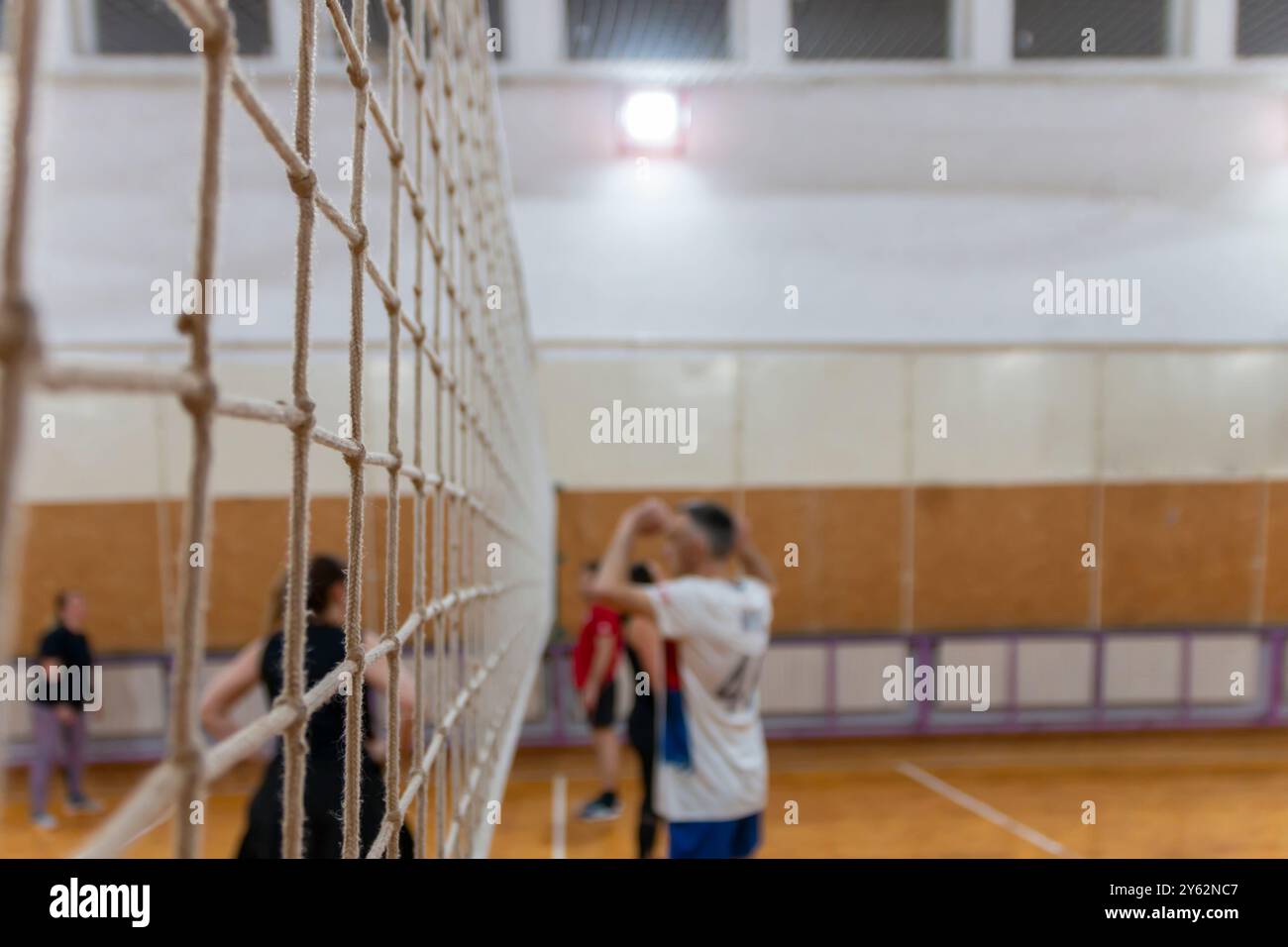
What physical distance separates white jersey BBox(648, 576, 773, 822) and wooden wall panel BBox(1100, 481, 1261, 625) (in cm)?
477

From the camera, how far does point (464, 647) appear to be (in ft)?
6.61

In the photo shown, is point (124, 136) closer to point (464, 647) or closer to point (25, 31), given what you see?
point (464, 647)

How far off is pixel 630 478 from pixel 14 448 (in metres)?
5.81

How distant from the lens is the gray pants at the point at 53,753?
4227mm

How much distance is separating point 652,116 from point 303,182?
6.03m

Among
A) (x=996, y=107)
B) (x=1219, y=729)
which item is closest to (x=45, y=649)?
(x=996, y=107)

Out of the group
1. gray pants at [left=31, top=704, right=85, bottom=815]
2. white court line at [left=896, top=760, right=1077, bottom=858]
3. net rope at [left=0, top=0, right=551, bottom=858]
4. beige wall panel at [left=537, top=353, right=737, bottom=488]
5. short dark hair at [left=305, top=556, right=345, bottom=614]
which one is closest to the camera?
net rope at [left=0, top=0, right=551, bottom=858]

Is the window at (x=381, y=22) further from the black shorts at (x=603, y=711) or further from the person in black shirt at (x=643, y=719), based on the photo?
the black shorts at (x=603, y=711)

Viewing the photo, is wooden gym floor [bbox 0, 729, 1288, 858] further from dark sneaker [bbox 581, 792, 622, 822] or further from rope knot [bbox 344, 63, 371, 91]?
rope knot [bbox 344, 63, 371, 91]

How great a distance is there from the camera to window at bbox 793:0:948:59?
625cm

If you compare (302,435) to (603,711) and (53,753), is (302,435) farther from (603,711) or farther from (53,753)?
(53,753)

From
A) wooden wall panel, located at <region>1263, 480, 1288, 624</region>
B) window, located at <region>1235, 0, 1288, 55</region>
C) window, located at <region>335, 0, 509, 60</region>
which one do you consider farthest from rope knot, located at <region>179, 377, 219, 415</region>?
window, located at <region>1235, 0, 1288, 55</region>

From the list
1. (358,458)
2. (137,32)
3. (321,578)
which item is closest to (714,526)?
(321,578)

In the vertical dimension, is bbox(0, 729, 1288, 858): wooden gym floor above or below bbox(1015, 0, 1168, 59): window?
below
